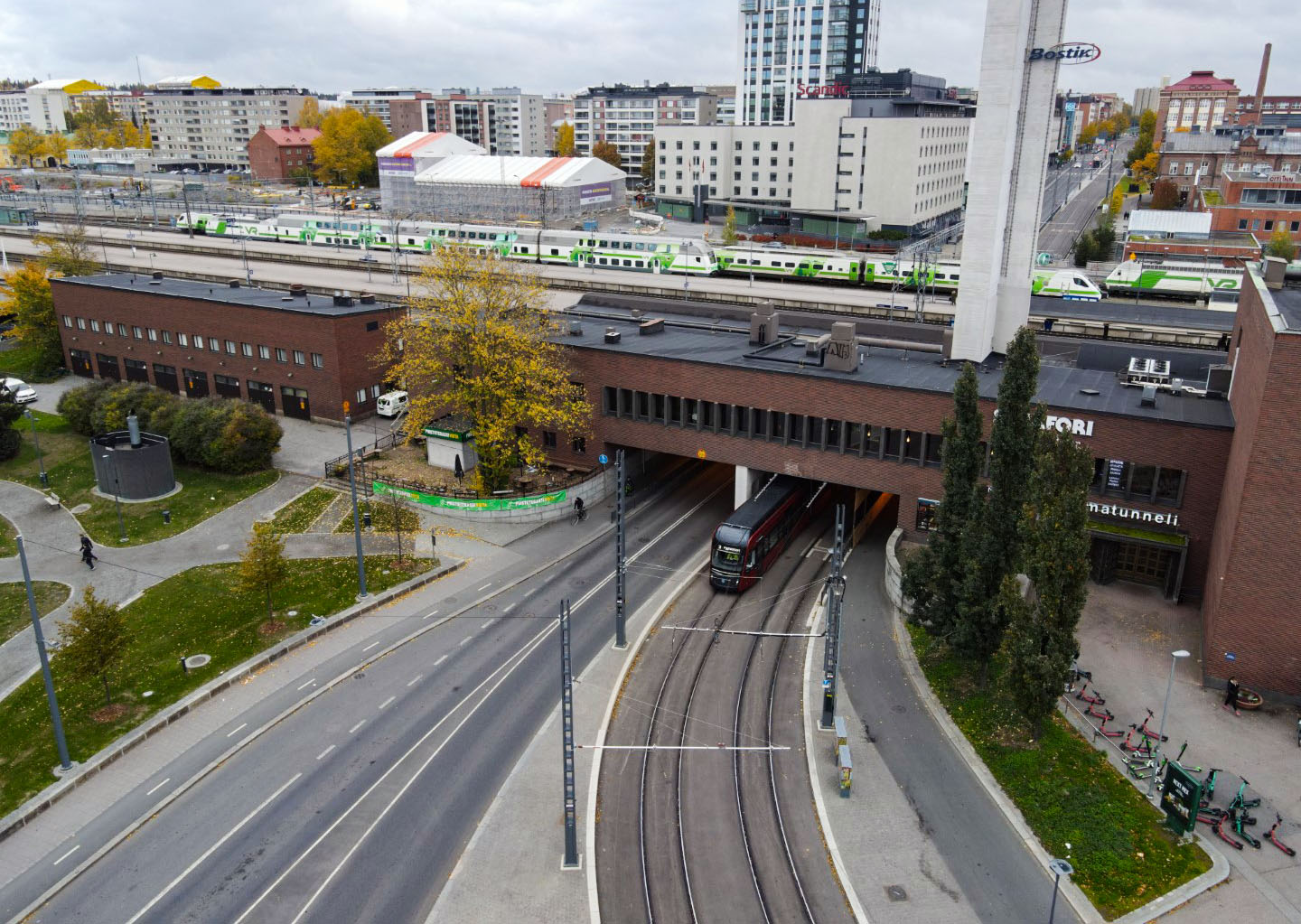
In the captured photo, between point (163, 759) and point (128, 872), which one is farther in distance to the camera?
point (163, 759)

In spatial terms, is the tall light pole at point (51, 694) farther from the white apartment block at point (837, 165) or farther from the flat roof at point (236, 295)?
the white apartment block at point (837, 165)

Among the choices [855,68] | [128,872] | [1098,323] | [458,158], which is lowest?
[128,872]

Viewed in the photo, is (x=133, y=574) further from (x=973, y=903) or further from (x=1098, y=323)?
(x=1098, y=323)

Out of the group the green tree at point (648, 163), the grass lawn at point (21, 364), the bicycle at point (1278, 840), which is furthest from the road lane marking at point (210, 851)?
the green tree at point (648, 163)

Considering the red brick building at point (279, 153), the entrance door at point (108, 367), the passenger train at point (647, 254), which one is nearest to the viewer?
the entrance door at point (108, 367)

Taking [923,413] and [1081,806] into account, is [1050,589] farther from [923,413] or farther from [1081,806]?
[923,413]

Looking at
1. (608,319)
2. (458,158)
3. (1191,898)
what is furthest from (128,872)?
(458,158)
